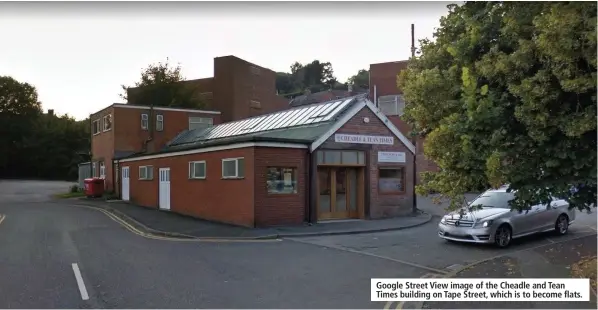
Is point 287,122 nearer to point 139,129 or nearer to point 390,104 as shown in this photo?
point 139,129

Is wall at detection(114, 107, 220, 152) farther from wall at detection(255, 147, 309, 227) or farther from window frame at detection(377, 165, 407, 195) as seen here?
window frame at detection(377, 165, 407, 195)

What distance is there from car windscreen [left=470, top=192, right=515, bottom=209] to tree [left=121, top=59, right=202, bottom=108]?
3757cm

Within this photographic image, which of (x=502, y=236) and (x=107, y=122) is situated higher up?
(x=107, y=122)

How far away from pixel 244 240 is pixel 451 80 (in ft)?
27.7

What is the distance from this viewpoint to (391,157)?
67.3 feet

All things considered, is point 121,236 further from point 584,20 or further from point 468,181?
point 584,20

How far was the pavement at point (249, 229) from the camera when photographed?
49.4ft

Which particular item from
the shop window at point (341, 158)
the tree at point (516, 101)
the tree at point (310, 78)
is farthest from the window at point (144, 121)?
the tree at point (310, 78)

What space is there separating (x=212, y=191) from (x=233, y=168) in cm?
183

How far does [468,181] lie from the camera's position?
7.67m

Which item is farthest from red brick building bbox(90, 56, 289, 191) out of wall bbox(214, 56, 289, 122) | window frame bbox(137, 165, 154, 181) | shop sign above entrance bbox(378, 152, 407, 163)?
shop sign above entrance bbox(378, 152, 407, 163)

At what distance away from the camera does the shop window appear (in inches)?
730

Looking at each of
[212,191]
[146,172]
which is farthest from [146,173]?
[212,191]

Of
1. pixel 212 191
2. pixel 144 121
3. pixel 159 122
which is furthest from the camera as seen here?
pixel 159 122
